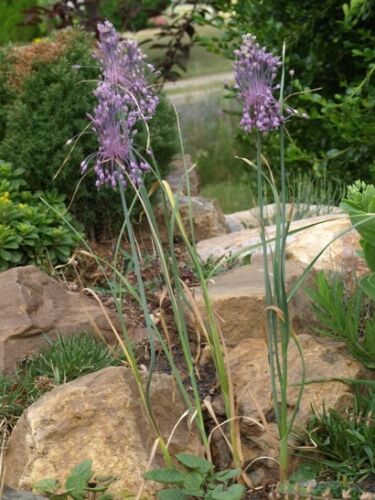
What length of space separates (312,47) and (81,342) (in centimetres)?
406

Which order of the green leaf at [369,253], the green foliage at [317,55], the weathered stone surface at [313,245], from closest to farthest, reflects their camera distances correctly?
the green leaf at [369,253] → the weathered stone surface at [313,245] → the green foliage at [317,55]

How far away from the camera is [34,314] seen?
4520mm

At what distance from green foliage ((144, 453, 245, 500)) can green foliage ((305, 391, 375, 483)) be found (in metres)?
0.35

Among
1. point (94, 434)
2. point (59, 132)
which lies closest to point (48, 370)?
point (94, 434)

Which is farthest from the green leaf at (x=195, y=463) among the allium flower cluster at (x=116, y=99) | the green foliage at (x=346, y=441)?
the allium flower cluster at (x=116, y=99)

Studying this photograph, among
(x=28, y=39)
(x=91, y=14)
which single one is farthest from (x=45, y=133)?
(x=28, y=39)

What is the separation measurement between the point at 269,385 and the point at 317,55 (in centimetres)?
440

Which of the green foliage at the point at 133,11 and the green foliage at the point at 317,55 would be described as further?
the green foliage at the point at 133,11

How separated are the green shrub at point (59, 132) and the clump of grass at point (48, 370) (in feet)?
5.80

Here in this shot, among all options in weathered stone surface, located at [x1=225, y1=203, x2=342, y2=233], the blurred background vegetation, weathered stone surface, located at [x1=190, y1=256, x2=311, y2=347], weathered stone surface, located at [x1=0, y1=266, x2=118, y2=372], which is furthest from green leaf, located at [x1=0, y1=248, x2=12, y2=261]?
weathered stone surface, located at [x1=225, y1=203, x2=342, y2=233]

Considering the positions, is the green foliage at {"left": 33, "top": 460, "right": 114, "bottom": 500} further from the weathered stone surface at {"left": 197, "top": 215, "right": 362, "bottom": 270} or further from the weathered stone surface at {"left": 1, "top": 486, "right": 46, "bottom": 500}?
the weathered stone surface at {"left": 197, "top": 215, "right": 362, "bottom": 270}

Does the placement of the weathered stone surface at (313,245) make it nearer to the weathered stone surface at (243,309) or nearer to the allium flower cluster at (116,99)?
the weathered stone surface at (243,309)

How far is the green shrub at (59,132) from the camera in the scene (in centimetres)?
586

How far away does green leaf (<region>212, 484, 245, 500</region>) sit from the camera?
3.11 metres
